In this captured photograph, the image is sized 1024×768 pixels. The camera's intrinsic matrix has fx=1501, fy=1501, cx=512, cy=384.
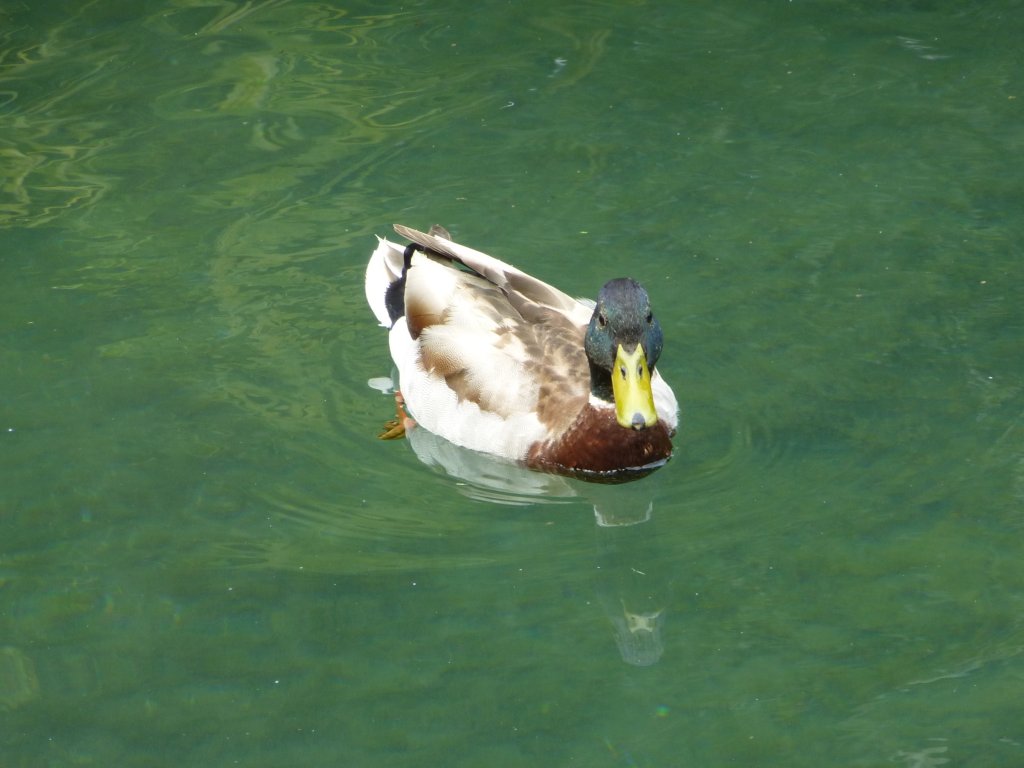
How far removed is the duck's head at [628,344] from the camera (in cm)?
633

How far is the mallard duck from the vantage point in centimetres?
640

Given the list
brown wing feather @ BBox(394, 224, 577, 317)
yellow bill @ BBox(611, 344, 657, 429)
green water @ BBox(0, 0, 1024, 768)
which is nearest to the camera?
green water @ BBox(0, 0, 1024, 768)

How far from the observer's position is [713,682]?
5324mm

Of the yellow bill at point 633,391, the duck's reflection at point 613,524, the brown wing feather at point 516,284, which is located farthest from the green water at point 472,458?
the brown wing feather at point 516,284

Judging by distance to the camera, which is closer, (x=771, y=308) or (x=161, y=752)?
(x=161, y=752)

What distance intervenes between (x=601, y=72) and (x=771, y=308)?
3.15 m

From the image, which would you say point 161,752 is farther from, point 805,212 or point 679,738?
point 805,212

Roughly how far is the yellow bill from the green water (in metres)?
0.41

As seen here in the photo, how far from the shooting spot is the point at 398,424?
23.2 feet

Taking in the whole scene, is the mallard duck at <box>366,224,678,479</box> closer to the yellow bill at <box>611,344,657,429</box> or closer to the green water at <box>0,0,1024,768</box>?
the yellow bill at <box>611,344,657,429</box>

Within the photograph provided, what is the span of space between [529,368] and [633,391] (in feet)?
2.34

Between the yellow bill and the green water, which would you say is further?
the yellow bill

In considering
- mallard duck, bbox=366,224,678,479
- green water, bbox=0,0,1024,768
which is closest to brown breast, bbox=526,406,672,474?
mallard duck, bbox=366,224,678,479

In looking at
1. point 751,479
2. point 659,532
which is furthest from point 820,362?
point 659,532
